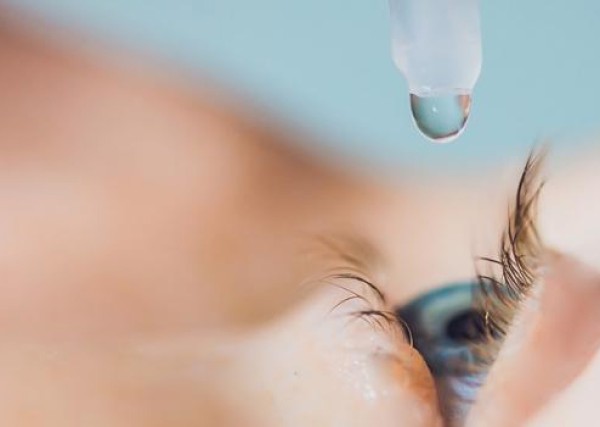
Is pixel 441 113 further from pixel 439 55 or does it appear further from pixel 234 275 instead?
pixel 234 275

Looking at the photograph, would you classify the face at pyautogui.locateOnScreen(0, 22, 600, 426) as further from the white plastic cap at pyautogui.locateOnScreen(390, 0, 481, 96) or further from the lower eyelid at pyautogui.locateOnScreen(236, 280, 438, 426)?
the white plastic cap at pyautogui.locateOnScreen(390, 0, 481, 96)

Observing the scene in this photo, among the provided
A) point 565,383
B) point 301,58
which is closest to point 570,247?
point 565,383

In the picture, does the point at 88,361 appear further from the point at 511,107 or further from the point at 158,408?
the point at 511,107

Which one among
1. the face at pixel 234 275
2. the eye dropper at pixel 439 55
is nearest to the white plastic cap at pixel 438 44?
the eye dropper at pixel 439 55

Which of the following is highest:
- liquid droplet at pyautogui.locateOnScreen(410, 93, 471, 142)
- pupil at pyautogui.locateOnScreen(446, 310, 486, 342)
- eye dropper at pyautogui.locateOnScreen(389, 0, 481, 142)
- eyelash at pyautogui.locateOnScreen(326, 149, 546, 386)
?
eye dropper at pyautogui.locateOnScreen(389, 0, 481, 142)

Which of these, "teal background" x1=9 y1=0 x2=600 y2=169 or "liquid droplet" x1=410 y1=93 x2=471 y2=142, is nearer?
"liquid droplet" x1=410 y1=93 x2=471 y2=142

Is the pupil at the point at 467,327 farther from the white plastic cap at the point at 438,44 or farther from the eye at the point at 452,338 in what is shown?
the white plastic cap at the point at 438,44

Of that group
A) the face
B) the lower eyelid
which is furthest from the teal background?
the lower eyelid
